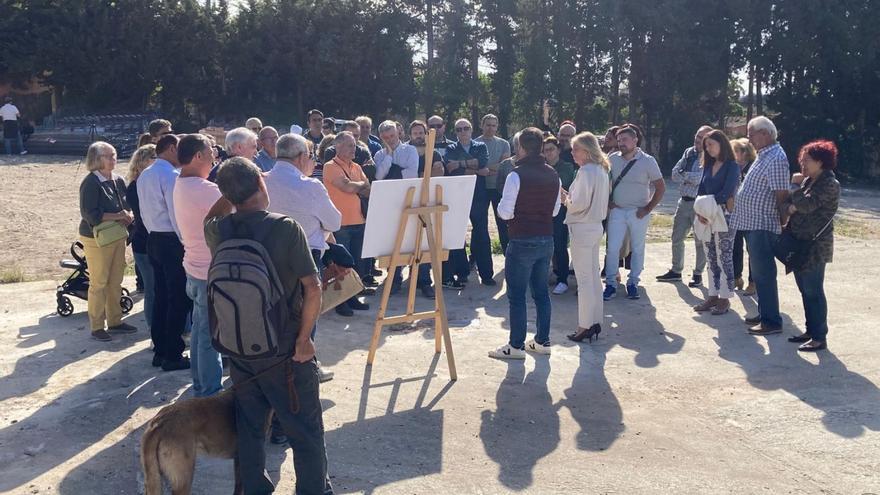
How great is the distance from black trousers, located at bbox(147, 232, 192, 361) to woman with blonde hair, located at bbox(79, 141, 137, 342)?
104 cm

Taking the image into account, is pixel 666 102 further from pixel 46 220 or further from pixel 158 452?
pixel 158 452

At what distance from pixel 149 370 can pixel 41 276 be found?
499 cm

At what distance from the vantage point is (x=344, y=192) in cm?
807

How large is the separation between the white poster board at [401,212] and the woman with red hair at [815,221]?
111 inches

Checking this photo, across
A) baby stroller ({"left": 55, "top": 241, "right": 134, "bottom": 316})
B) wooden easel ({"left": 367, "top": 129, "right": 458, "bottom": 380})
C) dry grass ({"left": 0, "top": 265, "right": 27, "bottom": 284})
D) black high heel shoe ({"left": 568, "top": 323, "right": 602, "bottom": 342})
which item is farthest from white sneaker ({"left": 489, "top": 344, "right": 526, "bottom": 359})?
dry grass ({"left": 0, "top": 265, "right": 27, "bottom": 284})

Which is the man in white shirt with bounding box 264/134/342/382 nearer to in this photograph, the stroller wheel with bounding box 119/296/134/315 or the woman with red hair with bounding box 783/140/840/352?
the stroller wheel with bounding box 119/296/134/315

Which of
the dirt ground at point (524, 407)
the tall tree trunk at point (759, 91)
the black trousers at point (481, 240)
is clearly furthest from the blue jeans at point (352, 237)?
the tall tree trunk at point (759, 91)

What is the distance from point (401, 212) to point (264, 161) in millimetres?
2572

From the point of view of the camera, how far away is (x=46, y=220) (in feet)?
47.3

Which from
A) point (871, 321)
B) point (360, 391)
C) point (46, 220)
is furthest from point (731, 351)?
point (46, 220)

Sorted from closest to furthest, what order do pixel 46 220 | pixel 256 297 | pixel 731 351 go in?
pixel 256 297 → pixel 731 351 → pixel 46 220

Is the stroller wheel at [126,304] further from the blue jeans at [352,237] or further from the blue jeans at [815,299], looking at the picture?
the blue jeans at [815,299]

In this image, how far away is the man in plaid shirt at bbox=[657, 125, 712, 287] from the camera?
960 cm

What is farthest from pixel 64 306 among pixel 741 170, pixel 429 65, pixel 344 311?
pixel 429 65
